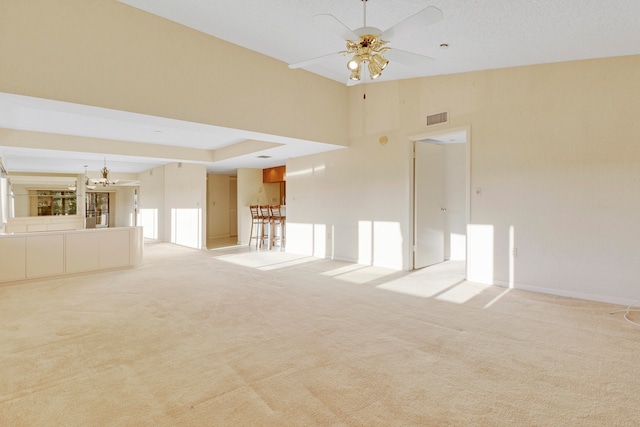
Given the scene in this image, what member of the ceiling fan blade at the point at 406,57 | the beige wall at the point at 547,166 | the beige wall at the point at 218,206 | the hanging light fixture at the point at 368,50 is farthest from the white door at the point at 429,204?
the beige wall at the point at 218,206

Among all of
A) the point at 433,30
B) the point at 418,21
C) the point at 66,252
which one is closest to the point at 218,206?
the point at 66,252

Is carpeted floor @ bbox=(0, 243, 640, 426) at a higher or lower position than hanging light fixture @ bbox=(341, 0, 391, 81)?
lower

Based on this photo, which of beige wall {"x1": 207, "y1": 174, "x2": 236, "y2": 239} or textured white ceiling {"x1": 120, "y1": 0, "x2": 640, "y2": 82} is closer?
textured white ceiling {"x1": 120, "y1": 0, "x2": 640, "y2": 82}

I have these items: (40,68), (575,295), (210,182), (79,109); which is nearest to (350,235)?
(575,295)

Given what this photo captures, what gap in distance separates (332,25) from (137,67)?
247 centimetres

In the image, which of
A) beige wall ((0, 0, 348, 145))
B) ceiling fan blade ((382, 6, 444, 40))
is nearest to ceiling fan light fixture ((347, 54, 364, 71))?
ceiling fan blade ((382, 6, 444, 40))

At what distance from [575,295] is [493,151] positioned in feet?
6.78

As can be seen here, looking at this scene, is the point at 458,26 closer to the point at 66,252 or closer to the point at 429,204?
the point at 429,204

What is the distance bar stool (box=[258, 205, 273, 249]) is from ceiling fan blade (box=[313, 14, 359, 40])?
6.07m

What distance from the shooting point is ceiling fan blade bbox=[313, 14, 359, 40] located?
7.79ft

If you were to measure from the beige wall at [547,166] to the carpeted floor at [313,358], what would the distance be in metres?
0.53

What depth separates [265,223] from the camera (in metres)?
8.60

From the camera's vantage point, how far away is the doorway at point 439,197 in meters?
5.50

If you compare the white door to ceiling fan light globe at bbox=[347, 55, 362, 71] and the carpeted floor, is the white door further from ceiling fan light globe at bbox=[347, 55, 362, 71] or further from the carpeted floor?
ceiling fan light globe at bbox=[347, 55, 362, 71]
